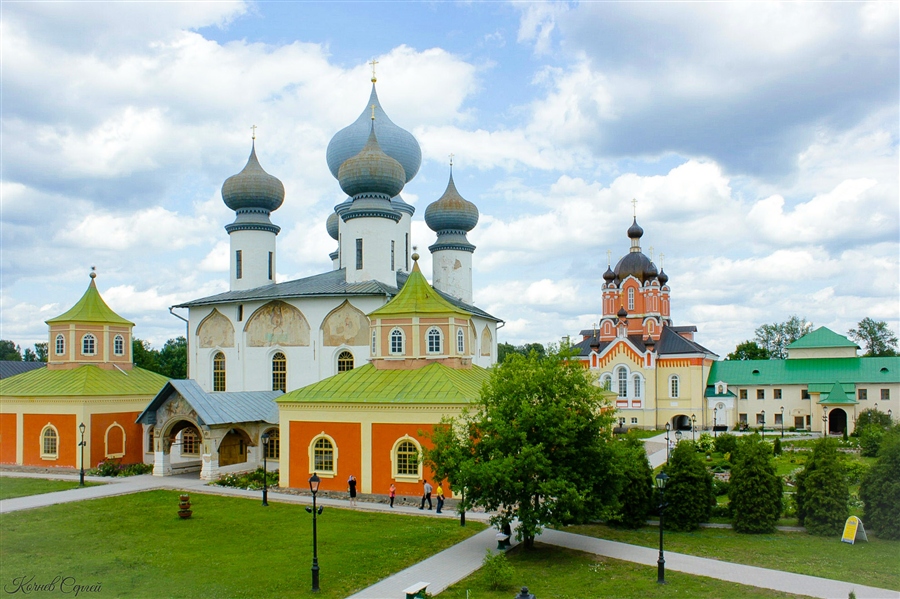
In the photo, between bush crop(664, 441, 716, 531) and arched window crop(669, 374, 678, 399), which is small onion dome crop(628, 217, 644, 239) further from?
bush crop(664, 441, 716, 531)

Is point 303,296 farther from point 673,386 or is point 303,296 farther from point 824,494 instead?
point 673,386

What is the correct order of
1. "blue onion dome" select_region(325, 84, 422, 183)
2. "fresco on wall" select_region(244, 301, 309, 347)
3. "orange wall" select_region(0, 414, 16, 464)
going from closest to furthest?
"orange wall" select_region(0, 414, 16, 464), "fresco on wall" select_region(244, 301, 309, 347), "blue onion dome" select_region(325, 84, 422, 183)

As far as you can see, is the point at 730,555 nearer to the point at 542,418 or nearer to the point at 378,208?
the point at 542,418

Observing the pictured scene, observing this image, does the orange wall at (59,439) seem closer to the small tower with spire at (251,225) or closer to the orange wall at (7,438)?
the orange wall at (7,438)

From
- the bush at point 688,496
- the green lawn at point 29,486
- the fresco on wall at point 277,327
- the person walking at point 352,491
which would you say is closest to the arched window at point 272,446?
the fresco on wall at point 277,327

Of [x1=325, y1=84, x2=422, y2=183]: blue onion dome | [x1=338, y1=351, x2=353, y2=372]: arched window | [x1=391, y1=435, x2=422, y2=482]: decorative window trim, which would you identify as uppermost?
[x1=325, y1=84, x2=422, y2=183]: blue onion dome

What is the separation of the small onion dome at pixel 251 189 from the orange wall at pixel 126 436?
10.3 metres

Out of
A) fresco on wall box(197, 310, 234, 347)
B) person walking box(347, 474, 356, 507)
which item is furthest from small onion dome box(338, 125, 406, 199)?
person walking box(347, 474, 356, 507)

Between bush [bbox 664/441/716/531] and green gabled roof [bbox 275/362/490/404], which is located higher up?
green gabled roof [bbox 275/362/490/404]

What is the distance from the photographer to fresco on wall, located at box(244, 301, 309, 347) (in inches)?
1112

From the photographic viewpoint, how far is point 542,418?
14.1 meters

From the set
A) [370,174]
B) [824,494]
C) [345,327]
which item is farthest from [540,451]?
[370,174]

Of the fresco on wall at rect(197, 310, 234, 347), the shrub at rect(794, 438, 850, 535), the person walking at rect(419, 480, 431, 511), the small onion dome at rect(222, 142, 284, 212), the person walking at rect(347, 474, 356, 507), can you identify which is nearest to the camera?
the shrub at rect(794, 438, 850, 535)

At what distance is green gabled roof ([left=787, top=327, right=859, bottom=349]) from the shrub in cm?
3130
